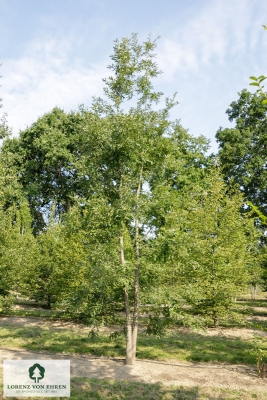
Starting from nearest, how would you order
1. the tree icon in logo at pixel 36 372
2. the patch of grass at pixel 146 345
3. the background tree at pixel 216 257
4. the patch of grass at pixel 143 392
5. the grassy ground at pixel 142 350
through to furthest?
1. the patch of grass at pixel 143 392
2. the grassy ground at pixel 142 350
3. the tree icon in logo at pixel 36 372
4. the patch of grass at pixel 146 345
5. the background tree at pixel 216 257

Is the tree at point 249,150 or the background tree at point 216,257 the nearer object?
the background tree at point 216,257

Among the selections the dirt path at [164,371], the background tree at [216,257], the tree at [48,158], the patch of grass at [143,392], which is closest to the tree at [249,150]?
the background tree at [216,257]

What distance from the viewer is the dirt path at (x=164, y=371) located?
8.44 metres

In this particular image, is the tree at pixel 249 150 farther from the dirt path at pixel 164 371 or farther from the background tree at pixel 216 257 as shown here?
the dirt path at pixel 164 371

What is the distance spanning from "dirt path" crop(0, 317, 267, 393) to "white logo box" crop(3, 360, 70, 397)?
1.73 ft

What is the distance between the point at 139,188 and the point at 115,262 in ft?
7.66

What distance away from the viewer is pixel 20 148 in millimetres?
35375

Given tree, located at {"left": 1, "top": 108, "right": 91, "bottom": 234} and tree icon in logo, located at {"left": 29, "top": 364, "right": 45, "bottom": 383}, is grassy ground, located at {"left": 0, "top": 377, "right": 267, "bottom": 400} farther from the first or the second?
tree, located at {"left": 1, "top": 108, "right": 91, "bottom": 234}

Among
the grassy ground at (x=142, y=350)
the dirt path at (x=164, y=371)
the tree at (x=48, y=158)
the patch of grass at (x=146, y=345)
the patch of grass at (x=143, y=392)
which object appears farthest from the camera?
the tree at (x=48, y=158)

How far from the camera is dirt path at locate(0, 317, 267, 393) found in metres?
8.44

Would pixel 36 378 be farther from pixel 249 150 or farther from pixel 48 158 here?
pixel 48 158

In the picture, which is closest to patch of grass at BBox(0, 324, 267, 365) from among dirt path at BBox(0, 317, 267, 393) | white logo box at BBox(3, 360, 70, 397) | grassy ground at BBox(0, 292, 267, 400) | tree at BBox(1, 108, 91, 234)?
grassy ground at BBox(0, 292, 267, 400)

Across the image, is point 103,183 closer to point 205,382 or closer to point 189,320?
point 189,320

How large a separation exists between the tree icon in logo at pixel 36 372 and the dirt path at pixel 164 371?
81 cm
